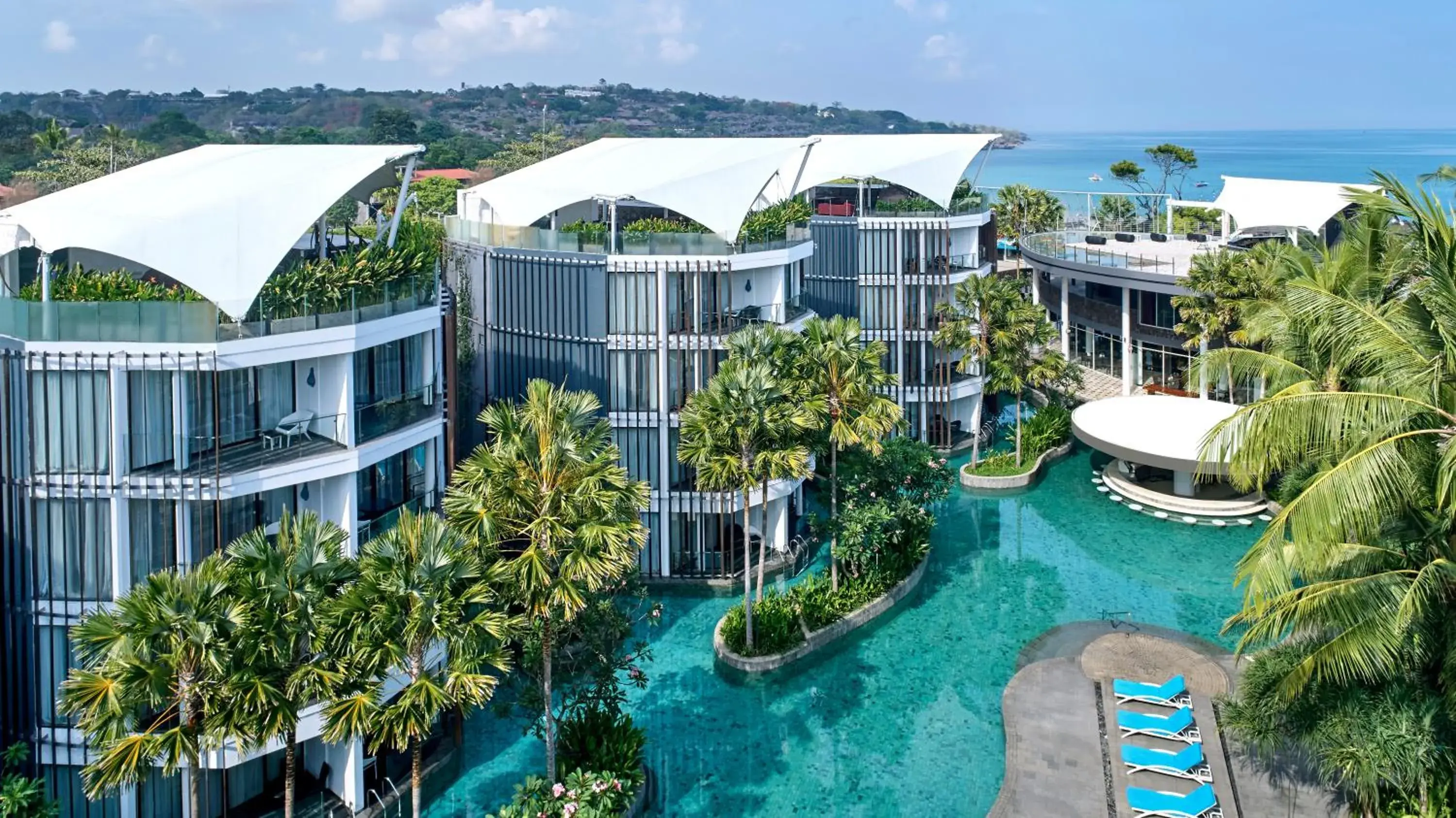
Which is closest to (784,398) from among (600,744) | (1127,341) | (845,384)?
(845,384)

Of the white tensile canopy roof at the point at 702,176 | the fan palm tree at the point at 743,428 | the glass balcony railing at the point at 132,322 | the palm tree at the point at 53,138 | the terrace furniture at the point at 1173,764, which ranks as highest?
the palm tree at the point at 53,138

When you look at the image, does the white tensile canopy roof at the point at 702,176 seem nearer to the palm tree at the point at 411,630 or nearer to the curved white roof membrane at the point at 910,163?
the curved white roof membrane at the point at 910,163

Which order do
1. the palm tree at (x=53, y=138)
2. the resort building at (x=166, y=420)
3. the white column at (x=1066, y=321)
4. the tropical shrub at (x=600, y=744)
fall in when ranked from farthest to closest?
1. the palm tree at (x=53, y=138)
2. the white column at (x=1066, y=321)
3. the tropical shrub at (x=600, y=744)
4. the resort building at (x=166, y=420)

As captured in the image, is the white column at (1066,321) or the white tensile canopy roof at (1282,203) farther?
the white column at (1066,321)

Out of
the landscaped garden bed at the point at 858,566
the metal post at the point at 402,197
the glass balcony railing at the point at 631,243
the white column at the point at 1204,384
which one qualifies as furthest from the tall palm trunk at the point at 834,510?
the white column at the point at 1204,384

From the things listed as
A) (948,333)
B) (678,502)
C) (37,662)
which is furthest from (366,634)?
(948,333)

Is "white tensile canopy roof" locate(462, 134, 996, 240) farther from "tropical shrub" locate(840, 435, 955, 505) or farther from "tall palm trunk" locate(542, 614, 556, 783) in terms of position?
"tall palm trunk" locate(542, 614, 556, 783)
